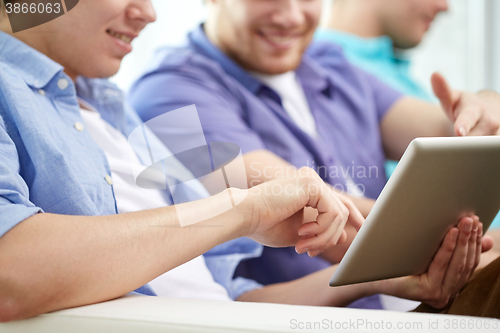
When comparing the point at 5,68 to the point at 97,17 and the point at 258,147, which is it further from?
the point at 258,147

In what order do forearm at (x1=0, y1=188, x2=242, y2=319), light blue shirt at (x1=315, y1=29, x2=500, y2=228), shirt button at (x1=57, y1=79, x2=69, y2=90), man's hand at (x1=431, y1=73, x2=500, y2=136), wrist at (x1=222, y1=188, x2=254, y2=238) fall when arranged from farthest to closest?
light blue shirt at (x1=315, y1=29, x2=500, y2=228), man's hand at (x1=431, y1=73, x2=500, y2=136), shirt button at (x1=57, y1=79, x2=69, y2=90), wrist at (x1=222, y1=188, x2=254, y2=238), forearm at (x1=0, y1=188, x2=242, y2=319)

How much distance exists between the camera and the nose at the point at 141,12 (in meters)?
0.74

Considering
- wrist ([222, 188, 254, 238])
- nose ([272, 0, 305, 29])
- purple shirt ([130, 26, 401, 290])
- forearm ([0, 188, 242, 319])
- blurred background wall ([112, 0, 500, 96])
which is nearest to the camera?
forearm ([0, 188, 242, 319])

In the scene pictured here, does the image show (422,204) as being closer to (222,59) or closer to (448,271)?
(448,271)

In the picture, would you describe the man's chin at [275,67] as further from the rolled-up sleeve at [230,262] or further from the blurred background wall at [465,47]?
the blurred background wall at [465,47]

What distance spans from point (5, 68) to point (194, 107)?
1.46ft

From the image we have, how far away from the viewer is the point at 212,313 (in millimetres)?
432

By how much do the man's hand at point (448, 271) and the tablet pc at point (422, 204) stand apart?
1cm

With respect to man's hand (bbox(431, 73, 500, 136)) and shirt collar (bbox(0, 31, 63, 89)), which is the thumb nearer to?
man's hand (bbox(431, 73, 500, 136))

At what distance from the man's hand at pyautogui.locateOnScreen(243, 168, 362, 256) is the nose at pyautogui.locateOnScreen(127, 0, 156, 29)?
38 cm

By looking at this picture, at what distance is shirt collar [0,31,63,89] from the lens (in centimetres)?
62

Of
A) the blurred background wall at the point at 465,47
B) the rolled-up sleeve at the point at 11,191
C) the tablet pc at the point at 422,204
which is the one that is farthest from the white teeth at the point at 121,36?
the blurred background wall at the point at 465,47

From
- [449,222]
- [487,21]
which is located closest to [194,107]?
[449,222]

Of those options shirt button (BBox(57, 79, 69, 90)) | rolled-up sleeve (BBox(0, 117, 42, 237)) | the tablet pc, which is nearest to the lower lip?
shirt button (BBox(57, 79, 69, 90))
